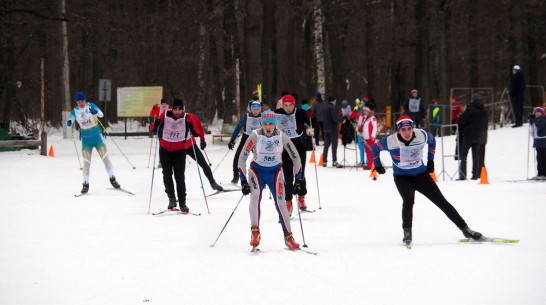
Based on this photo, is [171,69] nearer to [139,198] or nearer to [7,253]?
[139,198]

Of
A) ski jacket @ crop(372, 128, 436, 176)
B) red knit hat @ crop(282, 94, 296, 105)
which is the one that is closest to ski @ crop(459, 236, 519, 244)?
ski jacket @ crop(372, 128, 436, 176)

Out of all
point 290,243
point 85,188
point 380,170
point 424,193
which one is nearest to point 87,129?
point 85,188

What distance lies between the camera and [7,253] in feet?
29.6

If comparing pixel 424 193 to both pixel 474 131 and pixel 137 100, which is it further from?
pixel 137 100

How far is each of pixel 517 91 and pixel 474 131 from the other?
29.1ft

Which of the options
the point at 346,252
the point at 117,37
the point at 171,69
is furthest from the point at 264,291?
the point at 171,69

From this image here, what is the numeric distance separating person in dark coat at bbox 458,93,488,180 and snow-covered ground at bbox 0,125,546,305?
43.3 inches

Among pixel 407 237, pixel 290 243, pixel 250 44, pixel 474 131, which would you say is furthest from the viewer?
pixel 250 44

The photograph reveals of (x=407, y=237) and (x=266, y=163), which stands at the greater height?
(x=266, y=163)

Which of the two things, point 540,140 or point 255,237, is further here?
point 540,140

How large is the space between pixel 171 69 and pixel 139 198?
1211 inches

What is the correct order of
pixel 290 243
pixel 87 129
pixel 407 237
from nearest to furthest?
pixel 290 243 → pixel 407 237 → pixel 87 129

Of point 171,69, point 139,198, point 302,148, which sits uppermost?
point 171,69

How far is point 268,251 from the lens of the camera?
9.16 meters
